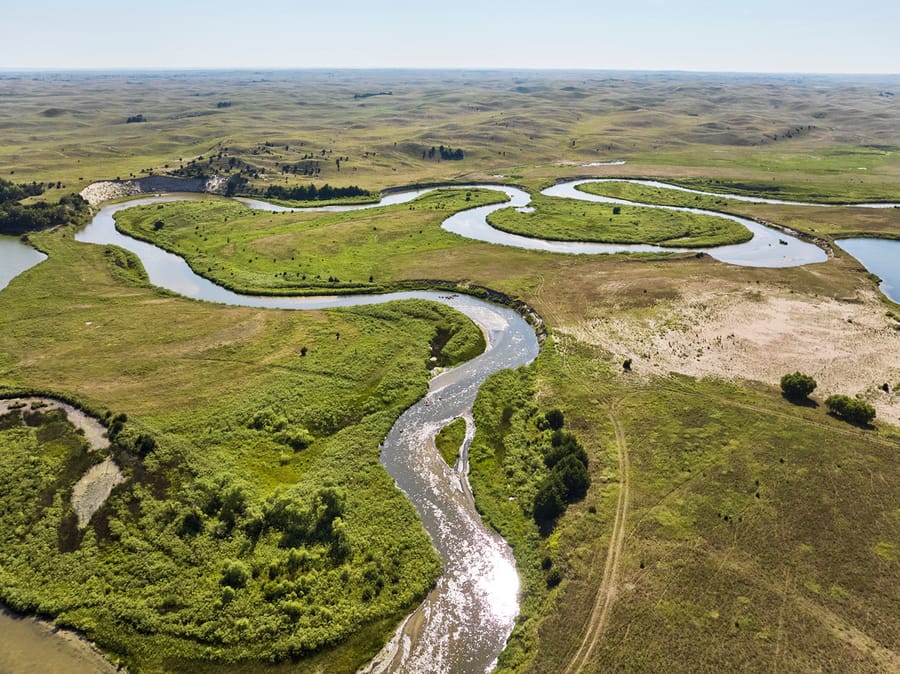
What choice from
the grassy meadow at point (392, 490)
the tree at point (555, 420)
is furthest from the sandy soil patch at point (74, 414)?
the tree at point (555, 420)

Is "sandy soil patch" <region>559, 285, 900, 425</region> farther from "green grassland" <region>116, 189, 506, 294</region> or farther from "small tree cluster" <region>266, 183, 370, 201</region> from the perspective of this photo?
"small tree cluster" <region>266, 183, 370, 201</region>

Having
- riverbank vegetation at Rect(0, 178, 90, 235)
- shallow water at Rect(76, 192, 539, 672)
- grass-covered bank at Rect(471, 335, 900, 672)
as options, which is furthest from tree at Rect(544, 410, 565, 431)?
riverbank vegetation at Rect(0, 178, 90, 235)

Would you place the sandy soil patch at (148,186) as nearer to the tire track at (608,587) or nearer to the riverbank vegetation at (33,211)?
the riverbank vegetation at (33,211)

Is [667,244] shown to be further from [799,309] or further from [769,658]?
[769,658]

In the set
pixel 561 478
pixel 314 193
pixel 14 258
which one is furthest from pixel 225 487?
pixel 314 193

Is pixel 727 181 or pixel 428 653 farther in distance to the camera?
pixel 727 181

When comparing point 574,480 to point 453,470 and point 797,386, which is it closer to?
point 453,470

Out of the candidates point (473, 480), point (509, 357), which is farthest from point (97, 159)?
point (473, 480)
